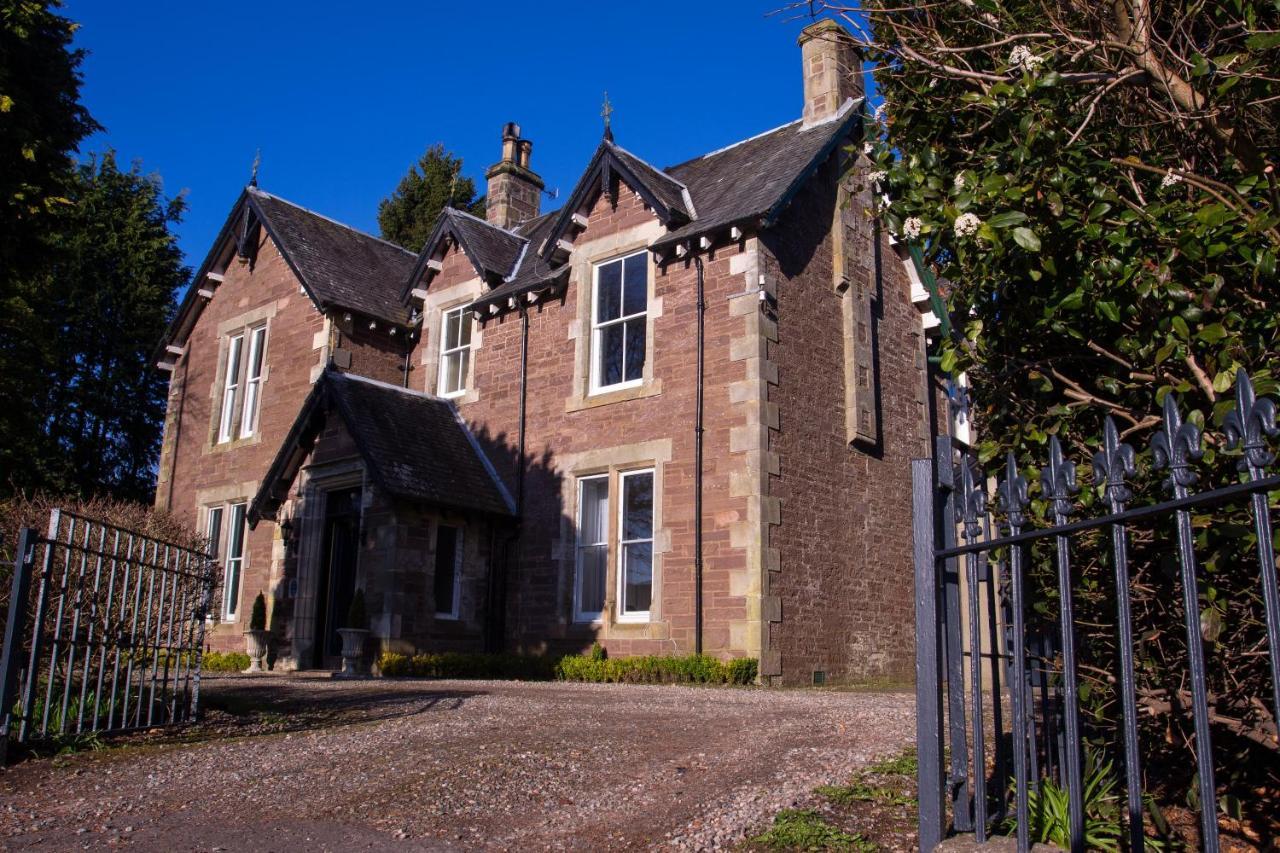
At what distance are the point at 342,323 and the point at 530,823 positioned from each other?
1582 cm

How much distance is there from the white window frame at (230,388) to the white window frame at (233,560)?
1706 mm

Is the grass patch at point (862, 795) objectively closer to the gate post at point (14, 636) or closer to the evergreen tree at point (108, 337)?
the gate post at point (14, 636)

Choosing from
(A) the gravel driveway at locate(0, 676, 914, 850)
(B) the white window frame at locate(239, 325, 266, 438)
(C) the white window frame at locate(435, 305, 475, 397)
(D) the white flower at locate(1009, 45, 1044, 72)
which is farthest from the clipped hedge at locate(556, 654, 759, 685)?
(B) the white window frame at locate(239, 325, 266, 438)

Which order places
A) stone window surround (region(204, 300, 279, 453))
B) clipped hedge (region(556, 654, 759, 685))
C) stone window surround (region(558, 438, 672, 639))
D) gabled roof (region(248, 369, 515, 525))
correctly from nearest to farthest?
1. clipped hedge (region(556, 654, 759, 685))
2. stone window surround (region(558, 438, 672, 639))
3. gabled roof (region(248, 369, 515, 525))
4. stone window surround (region(204, 300, 279, 453))

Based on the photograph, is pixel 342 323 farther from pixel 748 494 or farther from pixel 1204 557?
pixel 1204 557

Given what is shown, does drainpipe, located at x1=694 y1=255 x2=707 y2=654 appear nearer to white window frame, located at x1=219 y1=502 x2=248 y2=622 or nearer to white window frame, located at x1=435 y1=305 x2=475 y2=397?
white window frame, located at x1=435 y1=305 x2=475 y2=397

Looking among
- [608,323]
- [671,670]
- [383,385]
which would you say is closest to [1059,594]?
[671,670]

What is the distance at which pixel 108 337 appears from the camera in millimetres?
32344

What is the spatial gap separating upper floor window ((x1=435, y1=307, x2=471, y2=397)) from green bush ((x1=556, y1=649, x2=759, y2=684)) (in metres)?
7.17

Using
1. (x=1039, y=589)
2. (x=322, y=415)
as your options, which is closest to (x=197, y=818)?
(x=1039, y=589)

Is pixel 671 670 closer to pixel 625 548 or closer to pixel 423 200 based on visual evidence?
pixel 625 548

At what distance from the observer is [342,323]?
774 inches

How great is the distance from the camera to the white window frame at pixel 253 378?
70.1ft

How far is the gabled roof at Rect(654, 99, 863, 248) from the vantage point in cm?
1520
